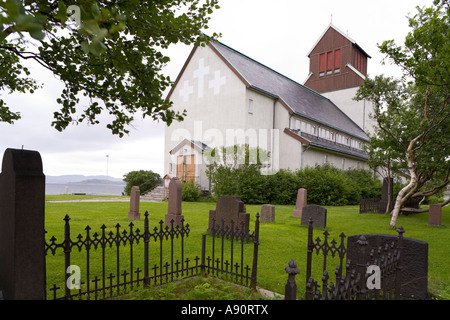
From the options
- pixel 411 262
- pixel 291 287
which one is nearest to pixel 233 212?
pixel 411 262

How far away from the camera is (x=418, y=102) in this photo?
15023mm

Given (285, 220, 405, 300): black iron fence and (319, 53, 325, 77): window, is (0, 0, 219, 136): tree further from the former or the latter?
(319, 53, 325, 77): window

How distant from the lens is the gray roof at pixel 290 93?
94.3 ft

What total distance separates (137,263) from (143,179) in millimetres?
24073

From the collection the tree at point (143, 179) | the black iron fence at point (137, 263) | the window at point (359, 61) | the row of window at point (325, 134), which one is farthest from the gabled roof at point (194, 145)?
the window at point (359, 61)

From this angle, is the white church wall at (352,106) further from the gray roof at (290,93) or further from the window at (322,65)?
the window at (322,65)

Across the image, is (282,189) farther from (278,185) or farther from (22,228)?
(22,228)

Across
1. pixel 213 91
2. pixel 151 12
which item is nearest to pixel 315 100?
pixel 213 91

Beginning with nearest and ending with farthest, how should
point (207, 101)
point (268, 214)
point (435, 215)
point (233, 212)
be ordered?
point (233, 212) → point (268, 214) → point (435, 215) → point (207, 101)

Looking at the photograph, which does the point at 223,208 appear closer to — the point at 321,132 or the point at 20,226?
the point at 20,226

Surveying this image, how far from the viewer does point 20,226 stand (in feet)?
11.0

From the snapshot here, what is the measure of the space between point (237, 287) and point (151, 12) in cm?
551

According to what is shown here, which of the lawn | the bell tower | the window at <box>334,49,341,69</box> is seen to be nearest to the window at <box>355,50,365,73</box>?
the bell tower

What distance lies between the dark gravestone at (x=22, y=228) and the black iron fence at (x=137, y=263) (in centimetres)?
66
